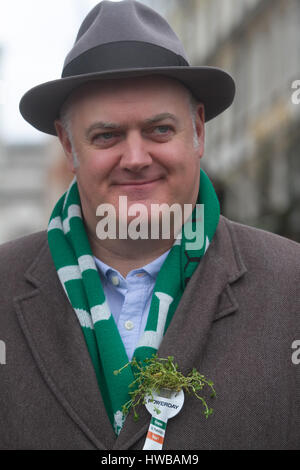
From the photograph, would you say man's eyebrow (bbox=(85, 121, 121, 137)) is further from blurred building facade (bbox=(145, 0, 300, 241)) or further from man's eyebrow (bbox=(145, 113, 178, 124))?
blurred building facade (bbox=(145, 0, 300, 241))

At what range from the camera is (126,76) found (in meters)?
2.61

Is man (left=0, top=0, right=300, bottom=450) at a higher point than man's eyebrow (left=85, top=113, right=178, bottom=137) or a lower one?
lower

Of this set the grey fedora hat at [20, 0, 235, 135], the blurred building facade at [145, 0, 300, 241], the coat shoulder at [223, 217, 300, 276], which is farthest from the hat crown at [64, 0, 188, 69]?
the blurred building facade at [145, 0, 300, 241]

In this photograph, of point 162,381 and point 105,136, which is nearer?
point 162,381

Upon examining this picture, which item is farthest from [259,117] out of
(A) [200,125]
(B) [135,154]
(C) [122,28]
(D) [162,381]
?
(D) [162,381]

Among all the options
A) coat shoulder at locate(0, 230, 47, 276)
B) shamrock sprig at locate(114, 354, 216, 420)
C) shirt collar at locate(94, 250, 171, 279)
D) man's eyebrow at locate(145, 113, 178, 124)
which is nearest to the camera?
shamrock sprig at locate(114, 354, 216, 420)

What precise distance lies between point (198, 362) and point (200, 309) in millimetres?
192

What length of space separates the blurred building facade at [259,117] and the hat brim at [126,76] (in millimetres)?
7244

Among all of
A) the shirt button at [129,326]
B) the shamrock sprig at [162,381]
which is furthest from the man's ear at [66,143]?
the shamrock sprig at [162,381]

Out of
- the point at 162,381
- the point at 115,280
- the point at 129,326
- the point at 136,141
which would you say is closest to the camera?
the point at 162,381

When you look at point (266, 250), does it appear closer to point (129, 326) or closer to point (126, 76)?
point (129, 326)

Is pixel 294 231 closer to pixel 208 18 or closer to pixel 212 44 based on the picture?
pixel 212 44

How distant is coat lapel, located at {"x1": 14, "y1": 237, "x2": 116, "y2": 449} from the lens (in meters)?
2.53

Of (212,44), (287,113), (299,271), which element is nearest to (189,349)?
(299,271)
